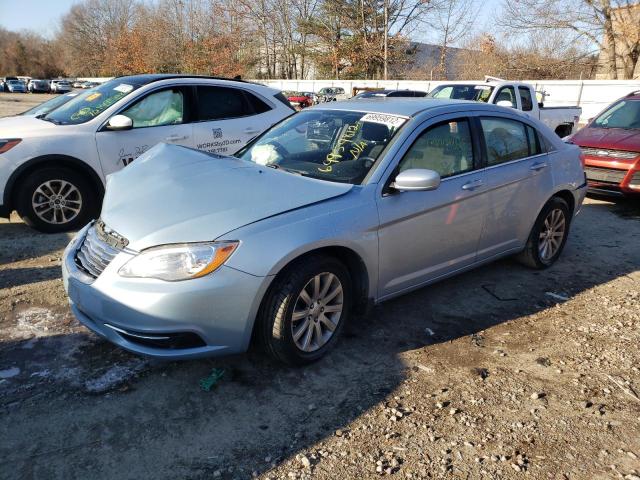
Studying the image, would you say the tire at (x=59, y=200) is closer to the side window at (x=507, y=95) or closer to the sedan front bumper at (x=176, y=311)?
the sedan front bumper at (x=176, y=311)

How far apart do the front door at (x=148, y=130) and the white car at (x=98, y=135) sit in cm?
1

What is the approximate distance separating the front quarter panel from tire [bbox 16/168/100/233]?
12.2 feet

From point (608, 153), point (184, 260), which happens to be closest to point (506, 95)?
point (608, 153)

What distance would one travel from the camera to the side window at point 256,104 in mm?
6965

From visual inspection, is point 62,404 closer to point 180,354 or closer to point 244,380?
point 180,354

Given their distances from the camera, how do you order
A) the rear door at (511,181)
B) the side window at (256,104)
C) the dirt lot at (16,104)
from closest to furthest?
the rear door at (511,181) < the side window at (256,104) < the dirt lot at (16,104)

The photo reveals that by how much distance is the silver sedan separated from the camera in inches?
110

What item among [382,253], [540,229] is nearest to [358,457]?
[382,253]

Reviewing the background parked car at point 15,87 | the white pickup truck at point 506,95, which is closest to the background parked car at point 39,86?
the background parked car at point 15,87

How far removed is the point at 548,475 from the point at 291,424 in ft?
4.21

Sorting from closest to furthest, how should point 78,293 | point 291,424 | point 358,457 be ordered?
point 358,457, point 291,424, point 78,293

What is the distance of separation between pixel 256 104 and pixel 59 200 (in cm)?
279

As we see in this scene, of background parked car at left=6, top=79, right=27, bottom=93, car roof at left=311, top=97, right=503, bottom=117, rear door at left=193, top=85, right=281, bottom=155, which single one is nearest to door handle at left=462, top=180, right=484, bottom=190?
car roof at left=311, top=97, right=503, bottom=117

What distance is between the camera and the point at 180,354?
2.82 metres
